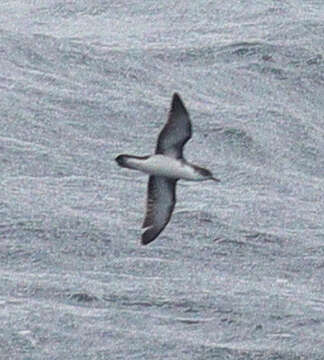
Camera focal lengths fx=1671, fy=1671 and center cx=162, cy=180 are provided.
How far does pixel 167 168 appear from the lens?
47.7 feet

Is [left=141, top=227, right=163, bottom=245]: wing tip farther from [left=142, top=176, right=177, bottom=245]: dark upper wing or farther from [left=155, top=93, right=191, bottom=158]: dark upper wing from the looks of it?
[left=155, top=93, right=191, bottom=158]: dark upper wing

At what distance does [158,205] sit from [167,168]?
50 cm

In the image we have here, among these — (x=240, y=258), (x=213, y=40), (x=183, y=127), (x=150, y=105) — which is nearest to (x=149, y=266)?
(x=240, y=258)

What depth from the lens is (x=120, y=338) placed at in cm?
1603

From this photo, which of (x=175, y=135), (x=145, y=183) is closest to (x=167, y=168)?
(x=175, y=135)

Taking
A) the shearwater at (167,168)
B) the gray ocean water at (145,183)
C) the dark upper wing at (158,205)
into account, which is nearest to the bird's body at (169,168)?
the shearwater at (167,168)

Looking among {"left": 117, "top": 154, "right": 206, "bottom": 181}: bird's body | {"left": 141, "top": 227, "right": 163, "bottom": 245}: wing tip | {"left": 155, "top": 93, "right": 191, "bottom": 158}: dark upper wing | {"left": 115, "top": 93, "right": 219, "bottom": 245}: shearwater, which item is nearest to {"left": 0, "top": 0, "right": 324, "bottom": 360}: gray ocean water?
{"left": 141, "top": 227, "right": 163, "bottom": 245}: wing tip

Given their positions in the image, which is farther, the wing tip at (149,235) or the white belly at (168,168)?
the wing tip at (149,235)

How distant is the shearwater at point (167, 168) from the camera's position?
14.4 metres

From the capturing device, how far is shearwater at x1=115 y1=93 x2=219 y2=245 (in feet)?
47.4

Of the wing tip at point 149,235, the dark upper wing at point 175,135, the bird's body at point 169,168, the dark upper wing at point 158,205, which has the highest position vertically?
the dark upper wing at point 175,135

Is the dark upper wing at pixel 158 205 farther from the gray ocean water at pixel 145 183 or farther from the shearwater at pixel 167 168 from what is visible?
the gray ocean water at pixel 145 183

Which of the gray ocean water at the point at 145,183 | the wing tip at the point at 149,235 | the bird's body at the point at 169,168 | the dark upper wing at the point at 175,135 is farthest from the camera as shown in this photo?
the gray ocean water at the point at 145,183

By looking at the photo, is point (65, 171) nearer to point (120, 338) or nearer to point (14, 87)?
point (14, 87)
